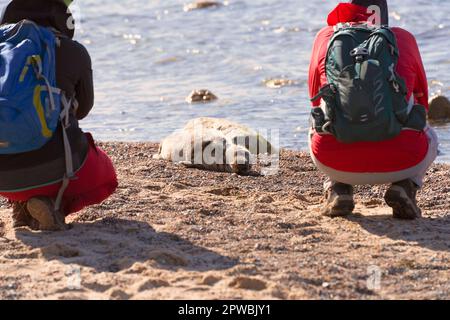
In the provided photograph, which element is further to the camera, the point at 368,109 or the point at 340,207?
the point at 340,207

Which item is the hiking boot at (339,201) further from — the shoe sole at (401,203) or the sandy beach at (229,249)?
the shoe sole at (401,203)

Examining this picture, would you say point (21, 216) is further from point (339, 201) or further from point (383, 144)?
point (383, 144)

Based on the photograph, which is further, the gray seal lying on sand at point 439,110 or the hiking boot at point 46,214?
the gray seal lying on sand at point 439,110

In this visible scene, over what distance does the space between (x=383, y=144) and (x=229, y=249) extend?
1.07m

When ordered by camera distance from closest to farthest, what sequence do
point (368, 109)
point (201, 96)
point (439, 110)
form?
point (368, 109), point (439, 110), point (201, 96)

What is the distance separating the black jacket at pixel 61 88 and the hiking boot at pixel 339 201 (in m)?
1.48

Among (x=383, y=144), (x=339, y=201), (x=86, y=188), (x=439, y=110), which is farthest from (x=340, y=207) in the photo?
(x=439, y=110)

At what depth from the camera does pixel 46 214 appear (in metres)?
5.46

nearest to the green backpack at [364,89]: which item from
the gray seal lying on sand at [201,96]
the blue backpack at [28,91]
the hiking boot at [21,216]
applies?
the blue backpack at [28,91]

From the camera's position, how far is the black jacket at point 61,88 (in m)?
5.29

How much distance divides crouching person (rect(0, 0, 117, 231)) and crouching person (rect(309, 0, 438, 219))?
1.30 meters
